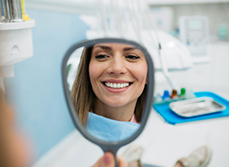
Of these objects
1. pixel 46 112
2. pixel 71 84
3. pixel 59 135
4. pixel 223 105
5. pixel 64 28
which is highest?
pixel 64 28

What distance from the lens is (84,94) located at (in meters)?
0.23

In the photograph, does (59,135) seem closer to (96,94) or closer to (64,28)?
(64,28)

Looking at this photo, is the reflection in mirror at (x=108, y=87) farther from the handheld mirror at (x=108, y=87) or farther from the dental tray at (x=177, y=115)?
the dental tray at (x=177, y=115)

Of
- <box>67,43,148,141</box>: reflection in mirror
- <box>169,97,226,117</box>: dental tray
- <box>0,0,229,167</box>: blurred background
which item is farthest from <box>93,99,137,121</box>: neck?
<box>169,97,226,117</box>: dental tray

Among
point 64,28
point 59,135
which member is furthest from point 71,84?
point 59,135

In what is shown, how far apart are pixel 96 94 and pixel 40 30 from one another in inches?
25.4

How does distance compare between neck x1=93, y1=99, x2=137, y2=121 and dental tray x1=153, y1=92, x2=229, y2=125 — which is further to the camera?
dental tray x1=153, y1=92, x2=229, y2=125

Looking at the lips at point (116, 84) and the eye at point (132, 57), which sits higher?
the eye at point (132, 57)

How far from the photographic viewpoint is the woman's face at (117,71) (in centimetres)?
20

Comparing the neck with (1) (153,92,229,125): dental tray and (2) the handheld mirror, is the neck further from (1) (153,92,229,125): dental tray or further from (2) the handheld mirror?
(1) (153,92,229,125): dental tray

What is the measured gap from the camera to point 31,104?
79cm

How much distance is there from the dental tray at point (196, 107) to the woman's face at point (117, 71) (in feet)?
0.82

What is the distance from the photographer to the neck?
23cm

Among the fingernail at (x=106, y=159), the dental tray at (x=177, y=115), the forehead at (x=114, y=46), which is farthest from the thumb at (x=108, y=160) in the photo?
the dental tray at (x=177, y=115)
